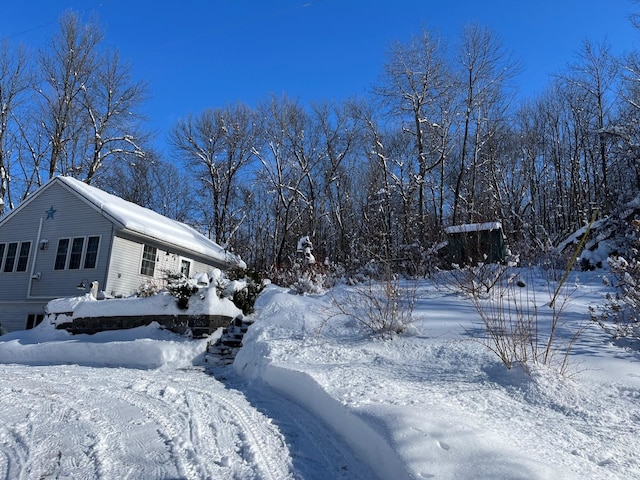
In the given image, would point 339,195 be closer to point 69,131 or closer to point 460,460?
point 69,131

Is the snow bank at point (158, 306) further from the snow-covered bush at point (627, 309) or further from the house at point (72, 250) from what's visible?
the snow-covered bush at point (627, 309)

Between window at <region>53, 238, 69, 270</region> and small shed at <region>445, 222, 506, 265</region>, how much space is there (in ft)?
43.2

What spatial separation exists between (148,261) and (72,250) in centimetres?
258

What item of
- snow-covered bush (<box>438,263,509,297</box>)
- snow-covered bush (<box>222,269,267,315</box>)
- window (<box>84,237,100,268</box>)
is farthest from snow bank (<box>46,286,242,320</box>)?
window (<box>84,237,100,268</box>)

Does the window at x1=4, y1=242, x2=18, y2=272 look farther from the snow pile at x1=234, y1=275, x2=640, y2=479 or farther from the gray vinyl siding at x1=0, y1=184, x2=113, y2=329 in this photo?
the snow pile at x1=234, y1=275, x2=640, y2=479

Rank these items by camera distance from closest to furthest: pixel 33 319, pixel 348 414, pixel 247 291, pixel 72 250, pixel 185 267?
1. pixel 348 414
2. pixel 247 291
3. pixel 72 250
4. pixel 33 319
5. pixel 185 267

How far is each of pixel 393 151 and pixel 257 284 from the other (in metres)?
16.7

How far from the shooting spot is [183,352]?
314 inches

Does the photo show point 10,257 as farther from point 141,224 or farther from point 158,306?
point 158,306

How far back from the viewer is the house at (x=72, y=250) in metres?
14.8

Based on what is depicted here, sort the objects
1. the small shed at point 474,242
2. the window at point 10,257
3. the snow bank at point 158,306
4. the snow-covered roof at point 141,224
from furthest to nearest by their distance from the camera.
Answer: the window at point 10,257 < the snow-covered roof at point 141,224 < the small shed at point 474,242 < the snow bank at point 158,306

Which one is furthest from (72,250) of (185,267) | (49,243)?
(185,267)

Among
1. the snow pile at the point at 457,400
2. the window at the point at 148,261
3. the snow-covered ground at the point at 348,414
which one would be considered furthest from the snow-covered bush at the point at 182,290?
the window at the point at 148,261

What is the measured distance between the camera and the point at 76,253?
50.3ft
